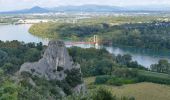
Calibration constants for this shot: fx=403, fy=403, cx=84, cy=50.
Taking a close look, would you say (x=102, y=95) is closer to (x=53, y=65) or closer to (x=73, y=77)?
(x=73, y=77)

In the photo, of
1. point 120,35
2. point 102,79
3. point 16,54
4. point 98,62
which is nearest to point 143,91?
Result: point 102,79

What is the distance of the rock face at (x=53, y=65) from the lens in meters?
10.8

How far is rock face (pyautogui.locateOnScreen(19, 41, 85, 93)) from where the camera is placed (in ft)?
35.3

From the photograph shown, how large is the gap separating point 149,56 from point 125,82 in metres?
11.1

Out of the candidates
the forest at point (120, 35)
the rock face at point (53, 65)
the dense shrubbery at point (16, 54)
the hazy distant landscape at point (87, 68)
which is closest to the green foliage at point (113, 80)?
the hazy distant landscape at point (87, 68)

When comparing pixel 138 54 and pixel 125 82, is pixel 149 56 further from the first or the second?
pixel 125 82

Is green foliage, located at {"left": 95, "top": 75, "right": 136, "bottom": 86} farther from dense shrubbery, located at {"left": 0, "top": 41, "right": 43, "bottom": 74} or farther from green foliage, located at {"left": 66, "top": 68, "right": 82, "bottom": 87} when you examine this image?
green foliage, located at {"left": 66, "top": 68, "right": 82, "bottom": 87}

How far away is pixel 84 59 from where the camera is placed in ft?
72.5

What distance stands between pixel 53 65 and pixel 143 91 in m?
5.46

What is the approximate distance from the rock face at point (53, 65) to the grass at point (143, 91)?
268 centimetres

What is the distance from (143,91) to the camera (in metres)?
15.6

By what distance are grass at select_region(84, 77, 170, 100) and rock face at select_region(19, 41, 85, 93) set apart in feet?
8.80

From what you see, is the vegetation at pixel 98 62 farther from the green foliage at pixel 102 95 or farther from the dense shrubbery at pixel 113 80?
the green foliage at pixel 102 95

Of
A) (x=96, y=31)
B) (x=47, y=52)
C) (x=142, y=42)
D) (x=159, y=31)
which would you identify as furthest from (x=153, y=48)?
(x=47, y=52)
